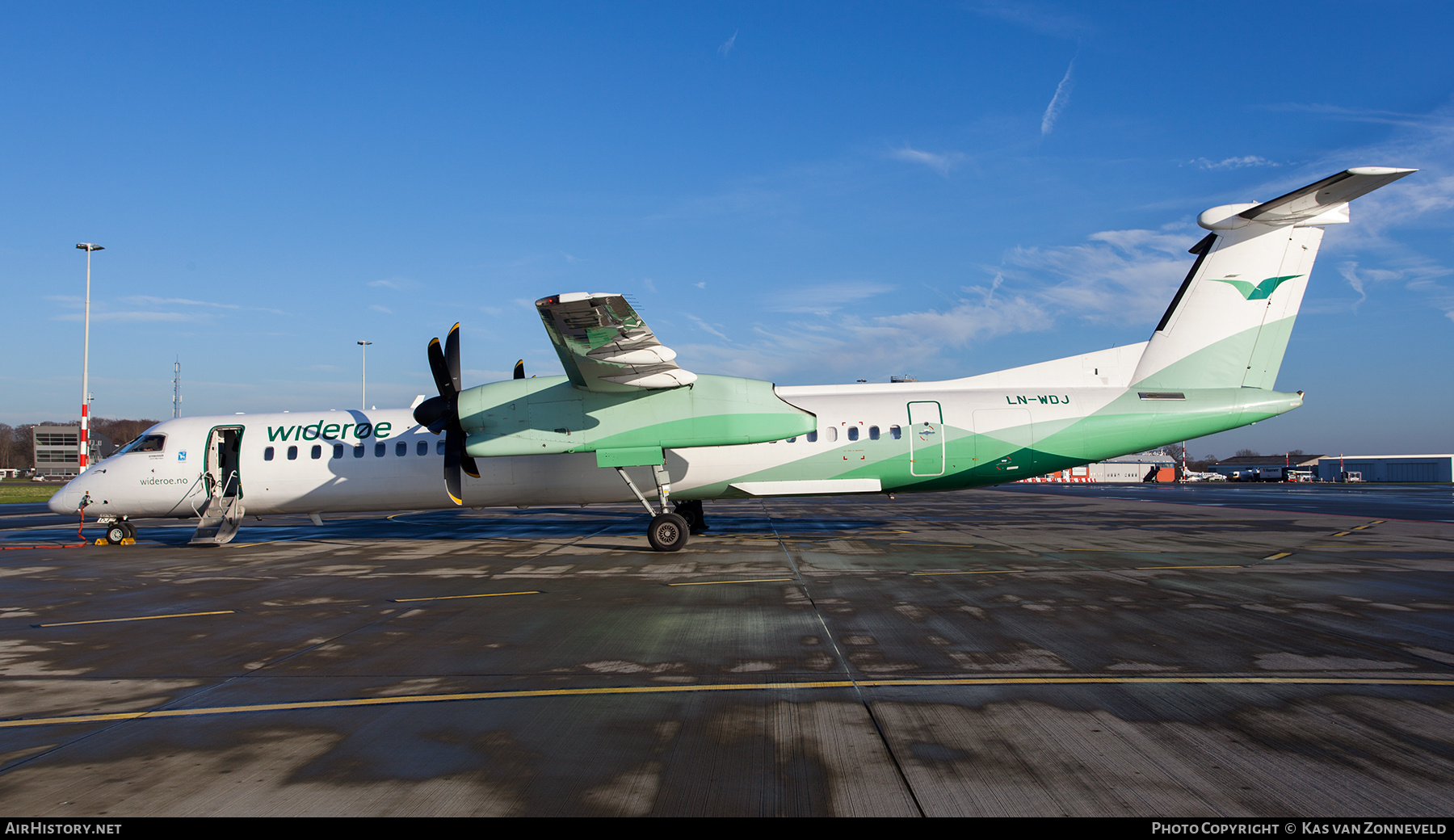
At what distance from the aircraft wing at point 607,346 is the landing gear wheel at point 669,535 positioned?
9.24 ft

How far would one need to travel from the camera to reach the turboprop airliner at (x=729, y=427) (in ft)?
47.3

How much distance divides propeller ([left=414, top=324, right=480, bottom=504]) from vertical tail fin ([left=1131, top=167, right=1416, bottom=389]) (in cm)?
1475

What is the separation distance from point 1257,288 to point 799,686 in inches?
581

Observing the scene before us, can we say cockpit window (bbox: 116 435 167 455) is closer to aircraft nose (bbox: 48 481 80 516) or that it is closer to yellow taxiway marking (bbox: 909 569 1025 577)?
aircraft nose (bbox: 48 481 80 516)

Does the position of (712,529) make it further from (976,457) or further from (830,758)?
(830,758)

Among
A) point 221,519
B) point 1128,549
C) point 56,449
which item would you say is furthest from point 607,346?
point 56,449

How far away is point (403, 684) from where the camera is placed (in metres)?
6.01

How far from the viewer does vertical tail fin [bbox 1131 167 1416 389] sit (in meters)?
14.5

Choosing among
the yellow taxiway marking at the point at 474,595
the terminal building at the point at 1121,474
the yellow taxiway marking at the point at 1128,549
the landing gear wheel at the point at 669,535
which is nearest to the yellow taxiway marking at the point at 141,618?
the yellow taxiway marking at the point at 474,595

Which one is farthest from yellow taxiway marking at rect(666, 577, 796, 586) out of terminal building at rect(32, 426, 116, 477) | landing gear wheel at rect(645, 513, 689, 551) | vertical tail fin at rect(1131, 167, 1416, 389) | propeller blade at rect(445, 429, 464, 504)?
terminal building at rect(32, 426, 116, 477)

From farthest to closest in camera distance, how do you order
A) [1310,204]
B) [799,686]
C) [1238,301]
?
[1238,301], [1310,204], [799,686]

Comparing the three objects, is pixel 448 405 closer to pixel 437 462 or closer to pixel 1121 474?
pixel 437 462

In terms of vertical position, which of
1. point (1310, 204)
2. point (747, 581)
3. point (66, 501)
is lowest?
point (747, 581)

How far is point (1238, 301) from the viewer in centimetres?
1498
